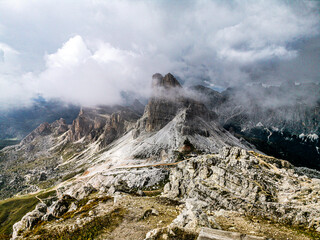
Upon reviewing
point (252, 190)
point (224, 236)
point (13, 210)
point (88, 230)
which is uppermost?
point (224, 236)

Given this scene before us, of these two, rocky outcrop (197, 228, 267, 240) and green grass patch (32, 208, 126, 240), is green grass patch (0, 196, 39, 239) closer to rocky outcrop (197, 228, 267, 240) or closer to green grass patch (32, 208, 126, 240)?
green grass patch (32, 208, 126, 240)

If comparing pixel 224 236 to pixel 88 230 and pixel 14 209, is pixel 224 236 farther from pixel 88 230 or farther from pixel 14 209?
pixel 14 209

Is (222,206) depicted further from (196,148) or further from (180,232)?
(196,148)

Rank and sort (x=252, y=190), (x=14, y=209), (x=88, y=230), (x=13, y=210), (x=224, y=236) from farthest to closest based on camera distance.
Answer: (x=14, y=209), (x=13, y=210), (x=252, y=190), (x=88, y=230), (x=224, y=236)

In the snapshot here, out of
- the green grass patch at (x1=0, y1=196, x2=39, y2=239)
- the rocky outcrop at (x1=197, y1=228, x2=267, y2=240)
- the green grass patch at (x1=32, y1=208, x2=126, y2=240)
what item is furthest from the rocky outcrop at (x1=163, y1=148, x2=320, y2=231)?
the green grass patch at (x1=0, y1=196, x2=39, y2=239)

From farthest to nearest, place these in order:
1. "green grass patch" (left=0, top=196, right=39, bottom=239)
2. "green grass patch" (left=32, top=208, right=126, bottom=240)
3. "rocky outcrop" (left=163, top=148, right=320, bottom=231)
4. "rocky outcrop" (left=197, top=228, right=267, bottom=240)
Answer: "green grass patch" (left=0, top=196, right=39, bottom=239) < "rocky outcrop" (left=163, top=148, right=320, bottom=231) < "green grass patch" (left=32, top=208, right=126, bottom=240) < "rocky outcrop" (left=197, top=228, right=267, bottom=240)

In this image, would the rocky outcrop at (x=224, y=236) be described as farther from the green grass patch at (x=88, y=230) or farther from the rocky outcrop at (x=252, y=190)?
the green grass patch at (x=88, y=230)

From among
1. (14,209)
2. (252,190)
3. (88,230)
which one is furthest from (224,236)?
(14,209)

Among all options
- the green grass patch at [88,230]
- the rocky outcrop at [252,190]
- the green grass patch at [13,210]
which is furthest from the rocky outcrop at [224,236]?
the green grass patch at [13,210]

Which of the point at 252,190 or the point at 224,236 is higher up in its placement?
the point at 224,236

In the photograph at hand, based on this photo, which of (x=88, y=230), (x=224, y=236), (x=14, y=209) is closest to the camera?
(x=224, y=236)

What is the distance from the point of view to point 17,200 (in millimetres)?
134250

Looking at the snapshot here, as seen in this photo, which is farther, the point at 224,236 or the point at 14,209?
the point at 14,209

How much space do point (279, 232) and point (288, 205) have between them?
9.95 metres
